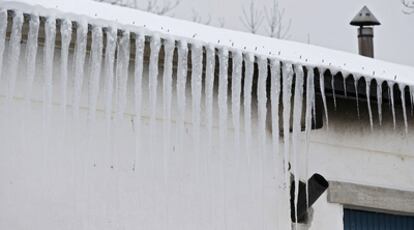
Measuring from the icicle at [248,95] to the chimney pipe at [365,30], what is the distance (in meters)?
1.93

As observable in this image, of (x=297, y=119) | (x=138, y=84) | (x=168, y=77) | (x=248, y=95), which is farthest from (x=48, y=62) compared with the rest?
(x=297, y=119)

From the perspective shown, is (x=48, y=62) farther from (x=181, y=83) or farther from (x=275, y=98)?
(x=275, y=98)

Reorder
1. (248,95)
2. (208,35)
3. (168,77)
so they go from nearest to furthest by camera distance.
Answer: (168,77) → (208,35) → (248,95)

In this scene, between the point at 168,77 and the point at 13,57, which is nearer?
the point at 13,57

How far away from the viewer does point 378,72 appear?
7.98m

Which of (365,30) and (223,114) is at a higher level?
(365,30)

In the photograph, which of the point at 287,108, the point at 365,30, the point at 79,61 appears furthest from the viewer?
the point at 365,30

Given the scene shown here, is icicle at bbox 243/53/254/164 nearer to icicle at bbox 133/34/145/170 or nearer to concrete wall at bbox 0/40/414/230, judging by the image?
concrete wall at bbox 0/40/414/230

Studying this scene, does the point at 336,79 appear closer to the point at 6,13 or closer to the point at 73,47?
the point at 73,47

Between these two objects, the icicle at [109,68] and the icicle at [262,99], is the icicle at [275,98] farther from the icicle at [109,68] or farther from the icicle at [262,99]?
the icicle at [109,68]

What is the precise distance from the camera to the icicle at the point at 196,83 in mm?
7262

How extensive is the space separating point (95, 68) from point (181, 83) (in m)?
0.56

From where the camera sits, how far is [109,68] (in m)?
7.18

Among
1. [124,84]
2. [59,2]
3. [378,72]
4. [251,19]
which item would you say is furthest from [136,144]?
[251,19]
